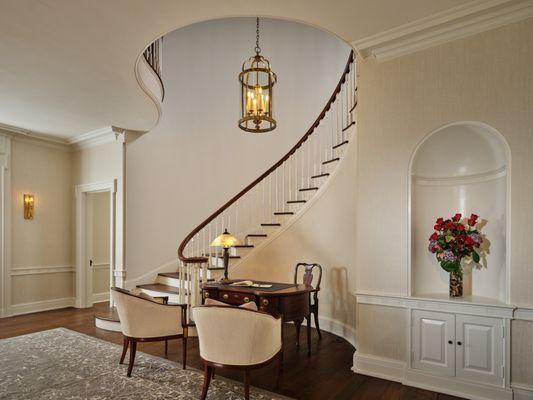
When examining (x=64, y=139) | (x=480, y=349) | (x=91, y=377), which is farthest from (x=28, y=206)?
(x=480, y=349)

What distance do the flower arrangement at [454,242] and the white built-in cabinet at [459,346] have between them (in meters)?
0.48

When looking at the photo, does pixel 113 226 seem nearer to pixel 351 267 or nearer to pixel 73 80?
pixel 73 80

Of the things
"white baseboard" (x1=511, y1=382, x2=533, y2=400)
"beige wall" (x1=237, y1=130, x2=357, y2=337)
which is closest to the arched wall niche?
"white baseboard" (x1=511, y1=382, x2=533, y2=400)

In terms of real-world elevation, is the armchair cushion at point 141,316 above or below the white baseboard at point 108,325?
above

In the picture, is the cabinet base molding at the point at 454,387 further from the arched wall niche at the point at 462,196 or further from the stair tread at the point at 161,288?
the stair tread at the point at 161,288

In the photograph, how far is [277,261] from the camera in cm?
602

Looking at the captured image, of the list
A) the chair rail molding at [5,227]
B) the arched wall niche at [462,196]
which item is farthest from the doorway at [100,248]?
the arched wall niche at [462,196]

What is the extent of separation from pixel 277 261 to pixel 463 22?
399 cm

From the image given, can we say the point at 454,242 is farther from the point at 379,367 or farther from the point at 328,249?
the point at 328,249

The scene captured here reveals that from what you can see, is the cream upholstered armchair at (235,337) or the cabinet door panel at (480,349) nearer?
the cream upholstered armchair at (235,337)

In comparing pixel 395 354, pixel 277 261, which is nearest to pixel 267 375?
pixel 395 354

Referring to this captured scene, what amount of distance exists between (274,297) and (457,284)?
5.79 ft

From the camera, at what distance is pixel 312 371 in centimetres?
391

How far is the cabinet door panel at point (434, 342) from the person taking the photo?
3.39 m
